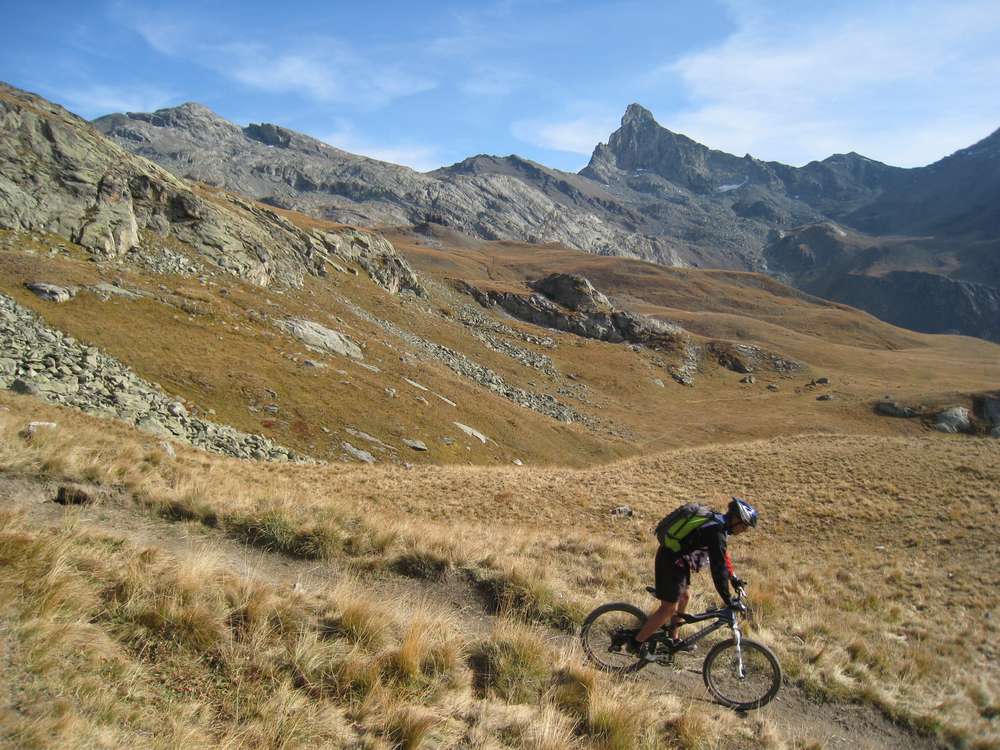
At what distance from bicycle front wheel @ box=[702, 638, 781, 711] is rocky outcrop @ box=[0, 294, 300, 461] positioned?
68.0 feet

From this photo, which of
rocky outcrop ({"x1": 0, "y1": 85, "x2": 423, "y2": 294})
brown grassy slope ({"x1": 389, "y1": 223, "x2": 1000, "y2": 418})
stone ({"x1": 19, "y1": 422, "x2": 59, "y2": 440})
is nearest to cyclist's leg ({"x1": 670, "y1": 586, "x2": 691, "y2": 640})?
stone ({"x1": 19, "y1": 422, "x2": 59, "y2": 440})

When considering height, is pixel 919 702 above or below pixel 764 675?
below

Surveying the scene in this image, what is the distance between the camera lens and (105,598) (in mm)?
5691

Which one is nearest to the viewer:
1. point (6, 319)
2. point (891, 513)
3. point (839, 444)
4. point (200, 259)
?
point (891, 513)

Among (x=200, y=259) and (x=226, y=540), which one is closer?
(x=226, y=540)

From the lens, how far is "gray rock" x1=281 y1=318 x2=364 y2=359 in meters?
42.4

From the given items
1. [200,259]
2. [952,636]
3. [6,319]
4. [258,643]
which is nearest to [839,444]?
[952,636]

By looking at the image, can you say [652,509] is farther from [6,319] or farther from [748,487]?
[6,319]

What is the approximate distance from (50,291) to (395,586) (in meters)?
31.7

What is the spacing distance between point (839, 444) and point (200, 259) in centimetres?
5222

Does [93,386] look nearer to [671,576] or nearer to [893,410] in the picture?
[671,576]

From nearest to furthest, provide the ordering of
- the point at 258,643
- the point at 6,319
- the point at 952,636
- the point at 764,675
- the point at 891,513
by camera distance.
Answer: the point at 258,643
the point at 764,675
the point at 952,636
the point at 891,513
the point at 6,319

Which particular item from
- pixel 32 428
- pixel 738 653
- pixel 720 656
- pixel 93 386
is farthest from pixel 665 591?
pixel 93 386

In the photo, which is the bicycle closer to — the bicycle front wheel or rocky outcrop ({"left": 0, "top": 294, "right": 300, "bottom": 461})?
the bicycle front wheel
